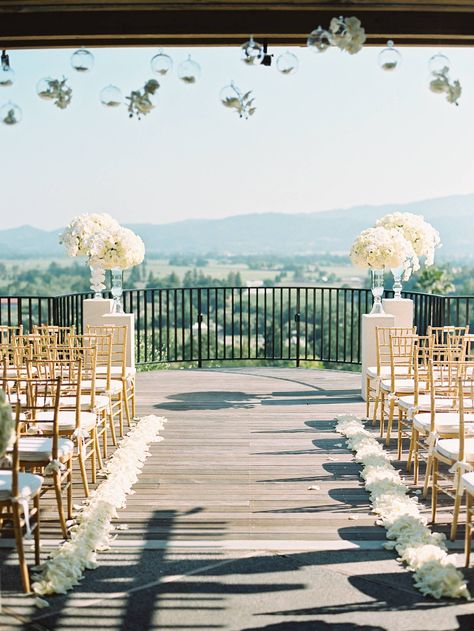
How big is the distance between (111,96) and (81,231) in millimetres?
4215

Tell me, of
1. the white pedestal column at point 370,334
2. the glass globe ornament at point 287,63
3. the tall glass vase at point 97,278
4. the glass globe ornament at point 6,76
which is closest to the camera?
the glass globe ornament at point 287,63

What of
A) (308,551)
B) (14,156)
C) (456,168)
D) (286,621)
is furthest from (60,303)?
(456,168)

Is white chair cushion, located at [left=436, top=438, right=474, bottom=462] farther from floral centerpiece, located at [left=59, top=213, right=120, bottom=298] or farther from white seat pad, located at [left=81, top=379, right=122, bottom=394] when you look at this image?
floral centerpiece, located at [left=59, top=213, right=120, bottom=298]

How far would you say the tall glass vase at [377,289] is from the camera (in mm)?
9109

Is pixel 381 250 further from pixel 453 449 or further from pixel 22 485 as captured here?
pixel 22 485

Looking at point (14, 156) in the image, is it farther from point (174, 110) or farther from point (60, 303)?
point (60, 303)

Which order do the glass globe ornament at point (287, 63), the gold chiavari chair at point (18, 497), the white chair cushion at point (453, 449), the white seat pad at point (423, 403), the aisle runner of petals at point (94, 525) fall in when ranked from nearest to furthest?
the gold chiavari chair at point (18, 497)
the aisle runner of petals at point (94, 525)
the white chair cushion at point (453, 449)
the glass globe ornament at point (287, 63)
the white seat pad at point (423, 403)

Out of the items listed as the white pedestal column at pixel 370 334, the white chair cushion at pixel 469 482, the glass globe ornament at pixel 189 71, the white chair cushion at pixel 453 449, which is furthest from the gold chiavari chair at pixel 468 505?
the white pedestal column at pixel 370 334

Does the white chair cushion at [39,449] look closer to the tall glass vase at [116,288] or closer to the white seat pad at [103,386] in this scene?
the white seat pad at [103,386]

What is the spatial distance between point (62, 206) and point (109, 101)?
4149 centimetres

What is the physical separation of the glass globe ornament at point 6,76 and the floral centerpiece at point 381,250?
492 cm

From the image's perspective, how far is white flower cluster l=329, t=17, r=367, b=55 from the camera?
424 centimetres

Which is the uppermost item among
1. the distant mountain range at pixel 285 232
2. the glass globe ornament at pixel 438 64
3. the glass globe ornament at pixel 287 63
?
the distant mountain range at pixel 285 232

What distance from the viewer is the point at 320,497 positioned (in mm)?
5367
